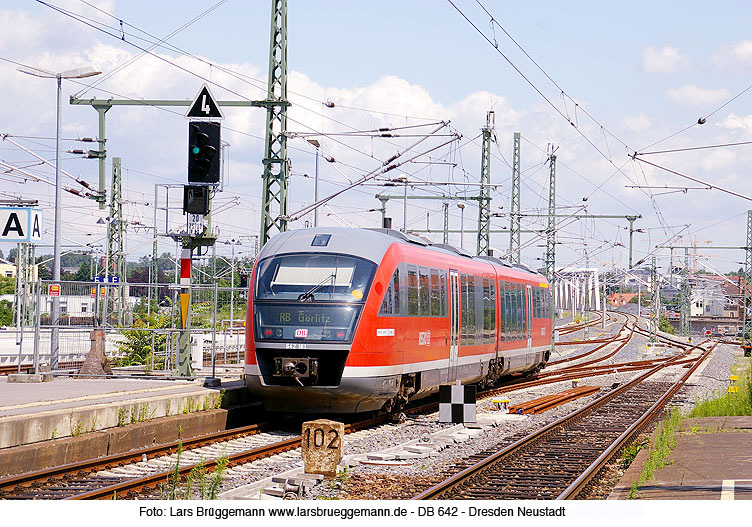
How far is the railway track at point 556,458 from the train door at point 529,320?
6507 millimetres

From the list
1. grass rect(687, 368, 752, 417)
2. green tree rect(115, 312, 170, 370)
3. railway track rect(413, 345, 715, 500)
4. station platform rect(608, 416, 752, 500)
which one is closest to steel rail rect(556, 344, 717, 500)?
railway track rect(413, 345, 715, 500)

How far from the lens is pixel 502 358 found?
1089 inches

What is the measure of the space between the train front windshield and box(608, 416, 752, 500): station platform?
5.19 metres

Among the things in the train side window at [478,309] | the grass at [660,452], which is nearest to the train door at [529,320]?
the train side window at [478,309]

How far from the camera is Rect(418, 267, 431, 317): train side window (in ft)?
65.2

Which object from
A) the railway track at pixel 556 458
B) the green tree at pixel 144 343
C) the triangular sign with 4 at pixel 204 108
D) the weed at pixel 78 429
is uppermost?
the triangular sign with 4 at pixel 204 108

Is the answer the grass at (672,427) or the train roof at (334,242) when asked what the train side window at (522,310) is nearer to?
the grass at (672,427)

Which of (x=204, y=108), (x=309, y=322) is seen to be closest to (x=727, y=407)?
(x=309, y=322)

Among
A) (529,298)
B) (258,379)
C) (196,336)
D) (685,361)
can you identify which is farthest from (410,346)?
(685,361)

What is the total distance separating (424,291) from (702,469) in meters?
8.04

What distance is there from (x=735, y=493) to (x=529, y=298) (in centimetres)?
2097

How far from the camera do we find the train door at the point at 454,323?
871 inches

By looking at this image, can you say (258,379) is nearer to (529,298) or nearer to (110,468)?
(110,468)

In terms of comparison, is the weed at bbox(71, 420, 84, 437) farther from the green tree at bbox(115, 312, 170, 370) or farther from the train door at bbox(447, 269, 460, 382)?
the train door at bbox(447, 269, 460, 382)
